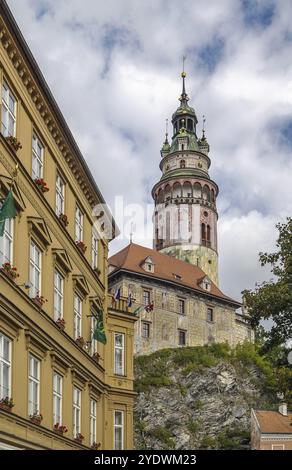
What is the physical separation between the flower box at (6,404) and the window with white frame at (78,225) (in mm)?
9988

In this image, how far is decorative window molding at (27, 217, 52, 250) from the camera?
2117 cm

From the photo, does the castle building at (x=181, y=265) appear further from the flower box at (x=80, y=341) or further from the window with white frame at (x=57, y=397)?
the window with white frame at (x=57, y=397)

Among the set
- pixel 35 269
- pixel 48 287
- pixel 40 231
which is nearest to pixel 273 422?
pixel 48 287

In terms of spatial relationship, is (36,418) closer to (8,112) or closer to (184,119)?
(8,112)

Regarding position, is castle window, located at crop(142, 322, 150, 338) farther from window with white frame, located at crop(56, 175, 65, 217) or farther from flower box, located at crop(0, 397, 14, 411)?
flower box, located at crop(0, 397, 14, 411)

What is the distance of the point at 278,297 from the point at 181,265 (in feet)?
188

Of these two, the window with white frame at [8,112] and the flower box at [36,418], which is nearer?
the window with white frame at [8,112]

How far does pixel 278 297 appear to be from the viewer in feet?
80.6

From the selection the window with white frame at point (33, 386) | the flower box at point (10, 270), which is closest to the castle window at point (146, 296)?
the window with white frame at point (33, 386)

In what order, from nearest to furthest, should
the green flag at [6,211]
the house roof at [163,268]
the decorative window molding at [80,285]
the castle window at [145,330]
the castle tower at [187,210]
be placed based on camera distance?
the green flag at [6,211] → the decorative window molding at [80,285] → the castle window at [145,330] → the house roof at [163,268] → the castle tower at [187,210]

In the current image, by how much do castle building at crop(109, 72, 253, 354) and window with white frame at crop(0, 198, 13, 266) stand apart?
41616 mm

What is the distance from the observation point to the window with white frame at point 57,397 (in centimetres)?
2299
